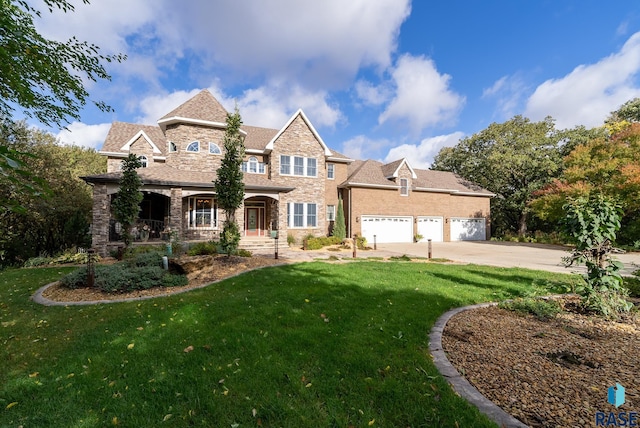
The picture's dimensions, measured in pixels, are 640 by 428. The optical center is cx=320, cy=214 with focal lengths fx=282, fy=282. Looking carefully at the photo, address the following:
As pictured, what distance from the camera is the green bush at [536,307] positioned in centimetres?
538

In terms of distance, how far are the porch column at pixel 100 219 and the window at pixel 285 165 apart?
10.7m

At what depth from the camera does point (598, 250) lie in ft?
18.1

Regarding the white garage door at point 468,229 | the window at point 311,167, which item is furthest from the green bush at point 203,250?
the white garage door at point 468,229

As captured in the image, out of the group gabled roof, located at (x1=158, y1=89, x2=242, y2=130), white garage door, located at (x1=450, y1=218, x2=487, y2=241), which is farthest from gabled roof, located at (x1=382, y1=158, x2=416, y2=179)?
gabled roof, located at (x1=158, y1=89, x2=242, y2=130)

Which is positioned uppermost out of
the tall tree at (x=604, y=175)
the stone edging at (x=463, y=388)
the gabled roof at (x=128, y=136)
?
the gabled roof at (x=128, y=136)

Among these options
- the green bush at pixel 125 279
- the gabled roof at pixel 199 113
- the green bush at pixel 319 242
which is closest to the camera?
the green bush at pixel 125 279

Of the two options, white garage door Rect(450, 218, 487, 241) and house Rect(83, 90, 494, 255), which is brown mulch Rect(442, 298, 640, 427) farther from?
white garage door Rect(450, 218, 487, 241)

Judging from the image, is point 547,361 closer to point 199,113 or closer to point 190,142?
point 190,142

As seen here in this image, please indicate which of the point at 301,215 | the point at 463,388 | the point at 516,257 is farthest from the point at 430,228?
the point at 463,388

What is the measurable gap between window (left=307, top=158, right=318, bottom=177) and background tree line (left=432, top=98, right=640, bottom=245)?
639 inches

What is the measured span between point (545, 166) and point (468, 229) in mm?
8716

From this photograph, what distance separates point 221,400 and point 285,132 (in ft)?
64.8

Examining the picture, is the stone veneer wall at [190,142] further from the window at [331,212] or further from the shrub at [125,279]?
the shrub at [125,279]

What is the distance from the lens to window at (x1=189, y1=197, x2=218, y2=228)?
17859 millimetres
